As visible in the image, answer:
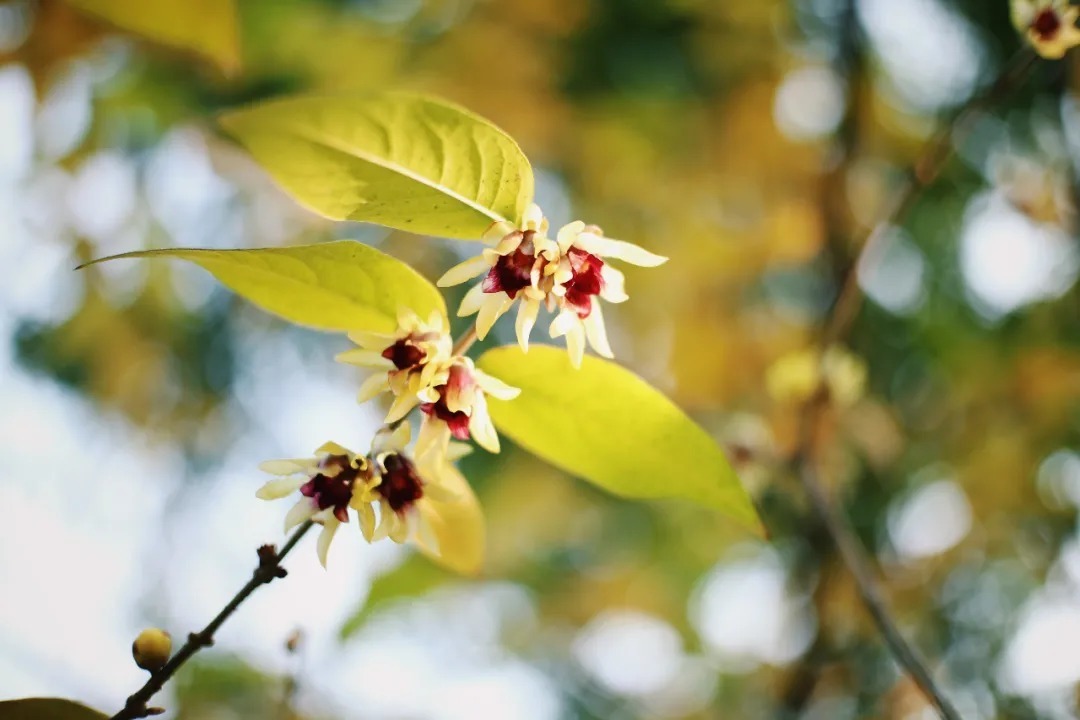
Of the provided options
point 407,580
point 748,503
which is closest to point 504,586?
point 407,580

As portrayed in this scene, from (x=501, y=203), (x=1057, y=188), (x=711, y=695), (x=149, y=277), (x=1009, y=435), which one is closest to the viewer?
(x=501, y=203)

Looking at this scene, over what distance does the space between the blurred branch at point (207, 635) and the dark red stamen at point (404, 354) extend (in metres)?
0.08

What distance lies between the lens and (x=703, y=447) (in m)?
0.38

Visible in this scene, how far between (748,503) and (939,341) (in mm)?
1012

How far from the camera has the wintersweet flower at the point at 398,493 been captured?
356mm

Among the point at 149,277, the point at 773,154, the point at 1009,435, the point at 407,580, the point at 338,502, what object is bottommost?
the point at 338,502

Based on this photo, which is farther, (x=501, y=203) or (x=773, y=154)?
(x=773, y=154)

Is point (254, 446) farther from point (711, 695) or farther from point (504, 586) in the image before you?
point (711, 695)

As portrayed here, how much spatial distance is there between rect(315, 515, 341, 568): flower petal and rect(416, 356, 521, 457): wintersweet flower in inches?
1.9

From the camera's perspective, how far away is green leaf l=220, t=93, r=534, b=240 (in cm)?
33

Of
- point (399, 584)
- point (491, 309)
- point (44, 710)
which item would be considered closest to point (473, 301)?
point (491, 309)

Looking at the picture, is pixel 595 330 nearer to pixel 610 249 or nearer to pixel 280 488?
pixel 610 249

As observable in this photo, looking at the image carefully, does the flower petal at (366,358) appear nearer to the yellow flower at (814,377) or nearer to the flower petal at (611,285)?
the flower petal at (611,285)

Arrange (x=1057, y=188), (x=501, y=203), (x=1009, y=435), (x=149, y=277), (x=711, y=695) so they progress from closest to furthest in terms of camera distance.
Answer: (x=501, y=203) → (x=1057, y=188) → (x=1009, y=435) → (x=149, y=277) → (x=711, y=695)
